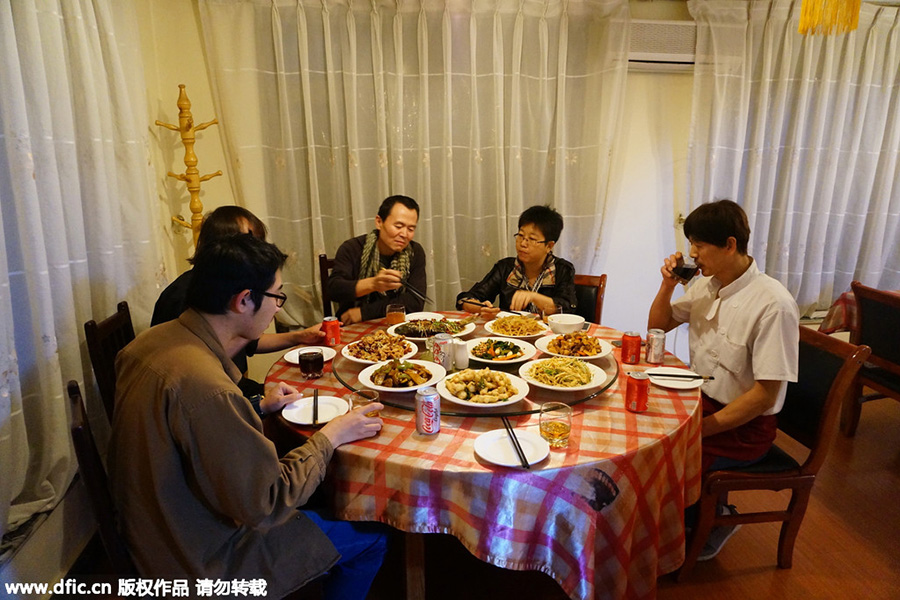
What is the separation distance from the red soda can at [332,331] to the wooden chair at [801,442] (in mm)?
1451

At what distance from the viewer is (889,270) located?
381 cm

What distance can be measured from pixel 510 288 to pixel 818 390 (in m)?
1.44

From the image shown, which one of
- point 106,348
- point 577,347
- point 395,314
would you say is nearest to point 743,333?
point 577,347

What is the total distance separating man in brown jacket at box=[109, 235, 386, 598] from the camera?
110cm

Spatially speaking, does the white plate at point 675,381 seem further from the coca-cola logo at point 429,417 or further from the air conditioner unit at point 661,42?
the air conditioner unit at point 661,42

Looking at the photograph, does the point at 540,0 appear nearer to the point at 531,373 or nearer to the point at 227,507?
the point at 531,373

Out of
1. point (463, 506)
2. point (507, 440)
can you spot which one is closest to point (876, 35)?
point (507, 440)

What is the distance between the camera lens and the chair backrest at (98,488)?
1062 mm

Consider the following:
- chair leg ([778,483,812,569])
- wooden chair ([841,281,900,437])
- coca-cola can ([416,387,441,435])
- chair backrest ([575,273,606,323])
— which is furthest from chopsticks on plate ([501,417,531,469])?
wooden chair ([841,281,900,437])

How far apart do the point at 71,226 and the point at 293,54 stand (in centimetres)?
159

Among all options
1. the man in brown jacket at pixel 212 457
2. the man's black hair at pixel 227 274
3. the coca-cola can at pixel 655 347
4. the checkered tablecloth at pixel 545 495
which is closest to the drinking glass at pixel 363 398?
the checkered tablecloth at pixel 545 495

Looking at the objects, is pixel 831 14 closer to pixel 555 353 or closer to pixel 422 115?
pixel 555 353

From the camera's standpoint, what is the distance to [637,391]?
152 centimetres

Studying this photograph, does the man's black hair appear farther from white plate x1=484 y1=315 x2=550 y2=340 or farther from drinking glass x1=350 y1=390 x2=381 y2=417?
white plate x1=484 y1=315 x2=550 y2=340
